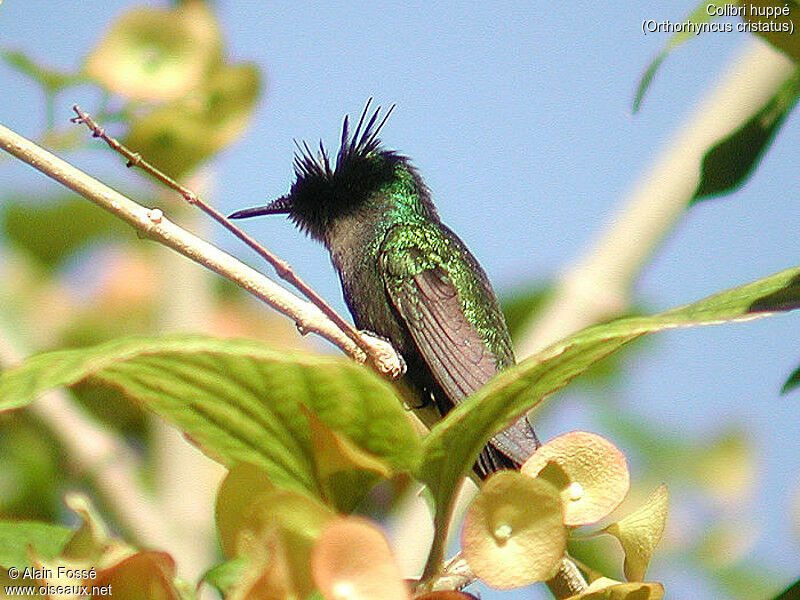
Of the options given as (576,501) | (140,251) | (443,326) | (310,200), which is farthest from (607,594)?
(140,251)

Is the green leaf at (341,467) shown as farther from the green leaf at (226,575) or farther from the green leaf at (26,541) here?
the green leaf at (26,541)

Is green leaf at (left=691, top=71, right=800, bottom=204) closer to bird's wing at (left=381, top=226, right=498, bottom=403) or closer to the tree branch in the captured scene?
bird's wing at (left=381, top=226, right=498, bottom=403)

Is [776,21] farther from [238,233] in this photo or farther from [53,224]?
[53,224]

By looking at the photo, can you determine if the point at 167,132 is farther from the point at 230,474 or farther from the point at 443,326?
the point at 230,474

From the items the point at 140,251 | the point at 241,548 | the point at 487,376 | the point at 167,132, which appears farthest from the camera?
the point at 140,251

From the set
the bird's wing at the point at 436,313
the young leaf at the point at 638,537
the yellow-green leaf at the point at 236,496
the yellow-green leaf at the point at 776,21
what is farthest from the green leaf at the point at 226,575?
the bird's wing at the point at 436,313
